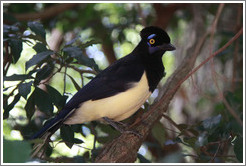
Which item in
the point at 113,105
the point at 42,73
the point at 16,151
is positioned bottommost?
the point at 113,105

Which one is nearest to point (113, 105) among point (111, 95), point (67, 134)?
point (111, 95)

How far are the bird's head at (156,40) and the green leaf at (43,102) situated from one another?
105 centimetres

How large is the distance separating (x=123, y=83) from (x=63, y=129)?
→ 0.64 m

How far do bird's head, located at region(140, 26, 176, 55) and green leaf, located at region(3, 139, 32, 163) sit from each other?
2067 mm

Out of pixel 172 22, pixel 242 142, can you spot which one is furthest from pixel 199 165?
pixel 172 22

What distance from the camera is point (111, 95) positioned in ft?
11.7

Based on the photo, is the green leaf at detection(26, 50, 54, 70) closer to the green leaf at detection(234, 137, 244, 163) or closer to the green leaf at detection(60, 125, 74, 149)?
the green leaf at detection(60, 125, 74, 149)

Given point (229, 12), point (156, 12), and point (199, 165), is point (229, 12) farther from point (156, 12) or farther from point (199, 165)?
point (199, 165)

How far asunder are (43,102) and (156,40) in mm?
1181

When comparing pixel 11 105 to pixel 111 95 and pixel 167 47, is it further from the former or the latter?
pixel 167 47

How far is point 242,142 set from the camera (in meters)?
3.19

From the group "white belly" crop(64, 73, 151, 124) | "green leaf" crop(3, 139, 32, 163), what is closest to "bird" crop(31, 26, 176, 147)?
"white belly" crop(64, 73, 151, 124)

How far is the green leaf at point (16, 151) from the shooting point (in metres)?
1.96

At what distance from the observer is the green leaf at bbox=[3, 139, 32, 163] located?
1.96m
